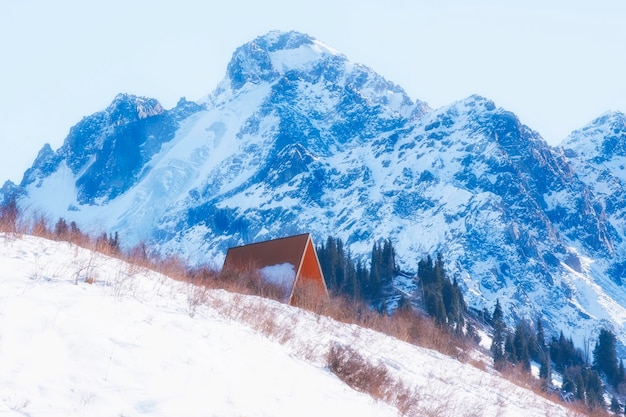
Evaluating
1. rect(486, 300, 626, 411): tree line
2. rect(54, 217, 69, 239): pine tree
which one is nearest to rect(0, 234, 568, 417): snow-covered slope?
rect(54, 217, 69, 239): pine tree

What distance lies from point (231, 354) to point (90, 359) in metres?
2.25

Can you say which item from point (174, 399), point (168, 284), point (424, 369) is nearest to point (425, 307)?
point (424, 369)

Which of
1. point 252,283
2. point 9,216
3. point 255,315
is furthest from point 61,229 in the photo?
point 252,283

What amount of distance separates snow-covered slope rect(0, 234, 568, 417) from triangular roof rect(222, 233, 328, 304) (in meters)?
9.77

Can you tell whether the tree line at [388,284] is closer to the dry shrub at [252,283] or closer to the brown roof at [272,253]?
the brown roof at [272,253]

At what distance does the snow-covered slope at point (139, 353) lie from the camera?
6.70 metres

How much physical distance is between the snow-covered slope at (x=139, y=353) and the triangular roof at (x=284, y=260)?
9768 millimetres

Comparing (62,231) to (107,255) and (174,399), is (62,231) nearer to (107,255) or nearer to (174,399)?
(107,255)

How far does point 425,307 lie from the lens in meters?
70.6

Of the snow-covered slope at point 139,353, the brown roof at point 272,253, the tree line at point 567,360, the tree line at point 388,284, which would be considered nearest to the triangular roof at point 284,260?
the brown roof at point 272,253

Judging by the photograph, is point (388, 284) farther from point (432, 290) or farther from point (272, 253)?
point (272, 253)

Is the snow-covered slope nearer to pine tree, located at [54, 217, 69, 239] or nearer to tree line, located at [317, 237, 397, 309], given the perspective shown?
pine tree, located at [54, 217, 69, 239]

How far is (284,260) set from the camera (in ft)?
83.9

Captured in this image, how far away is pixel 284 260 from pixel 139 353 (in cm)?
Result: 1779
